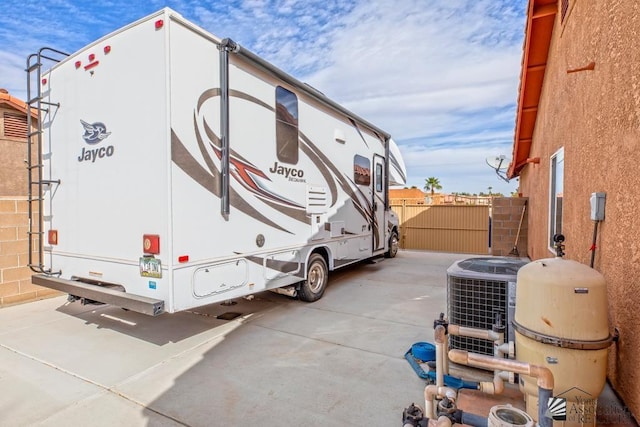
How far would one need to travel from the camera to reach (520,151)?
8.45m

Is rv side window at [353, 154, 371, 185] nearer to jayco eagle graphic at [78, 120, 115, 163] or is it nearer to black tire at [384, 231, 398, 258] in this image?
black tire at [384, 231, 398, 258]

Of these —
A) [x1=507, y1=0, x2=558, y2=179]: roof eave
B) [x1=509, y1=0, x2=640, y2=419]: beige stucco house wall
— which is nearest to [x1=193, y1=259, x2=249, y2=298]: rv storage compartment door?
[x1=509, y1=0, x2=640, y2=419]: beige stucco house wall

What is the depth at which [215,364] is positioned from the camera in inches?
141

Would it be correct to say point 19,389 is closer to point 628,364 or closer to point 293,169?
point 293,169

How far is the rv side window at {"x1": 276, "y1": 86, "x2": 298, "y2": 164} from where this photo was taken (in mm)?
4902

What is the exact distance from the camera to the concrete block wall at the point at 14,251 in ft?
17.5

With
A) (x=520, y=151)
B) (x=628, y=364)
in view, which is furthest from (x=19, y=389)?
(x=520, y=151)

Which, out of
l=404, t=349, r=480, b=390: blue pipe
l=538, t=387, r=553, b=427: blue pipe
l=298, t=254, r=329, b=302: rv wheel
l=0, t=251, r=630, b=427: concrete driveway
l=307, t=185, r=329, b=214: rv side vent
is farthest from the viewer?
l=298, t=254, r=329, b=302: rv wheel

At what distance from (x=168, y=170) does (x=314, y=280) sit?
10.5ft

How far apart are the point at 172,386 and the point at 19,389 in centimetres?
129

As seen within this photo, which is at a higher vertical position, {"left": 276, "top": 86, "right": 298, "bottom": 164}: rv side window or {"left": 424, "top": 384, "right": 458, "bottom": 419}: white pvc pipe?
{"left": 276, "top": 86, "right": 298, "bottom": 164}: rv side window

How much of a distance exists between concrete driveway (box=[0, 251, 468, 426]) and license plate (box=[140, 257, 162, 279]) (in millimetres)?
900

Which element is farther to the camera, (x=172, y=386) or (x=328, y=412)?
(x=172, y=386)

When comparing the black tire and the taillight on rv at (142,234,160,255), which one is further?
the black tire
